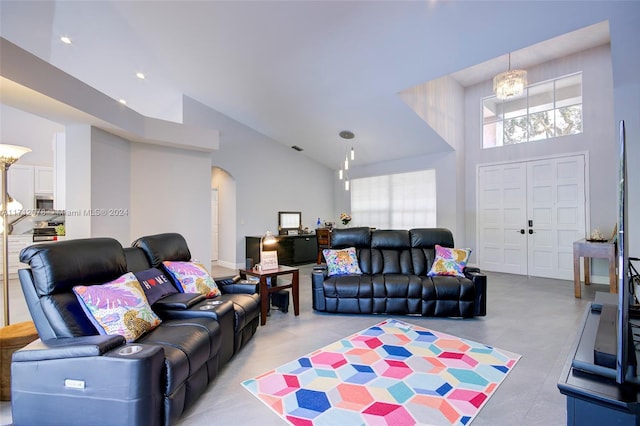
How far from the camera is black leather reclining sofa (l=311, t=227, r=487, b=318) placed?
3623mm

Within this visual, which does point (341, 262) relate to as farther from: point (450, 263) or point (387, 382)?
point (387, 382)

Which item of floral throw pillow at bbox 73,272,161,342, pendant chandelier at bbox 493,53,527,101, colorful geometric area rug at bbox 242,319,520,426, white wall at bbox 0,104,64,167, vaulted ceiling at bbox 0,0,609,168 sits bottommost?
colorful geometric area rug at bbox 242,319,520,426

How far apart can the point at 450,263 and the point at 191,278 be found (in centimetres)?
311

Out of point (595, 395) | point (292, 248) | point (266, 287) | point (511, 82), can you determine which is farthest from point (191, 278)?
point (511, 82)

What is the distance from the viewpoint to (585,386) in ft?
3.33

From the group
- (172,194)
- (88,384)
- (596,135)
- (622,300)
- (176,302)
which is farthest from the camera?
(596,135)

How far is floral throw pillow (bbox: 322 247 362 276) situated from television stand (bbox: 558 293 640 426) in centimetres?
300

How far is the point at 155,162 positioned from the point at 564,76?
7.29 m

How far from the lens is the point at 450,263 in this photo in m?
3.95

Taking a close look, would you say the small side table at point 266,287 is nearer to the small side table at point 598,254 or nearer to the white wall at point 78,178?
the white wall at point 78,178

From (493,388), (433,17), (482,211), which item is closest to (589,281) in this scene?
(482,211)

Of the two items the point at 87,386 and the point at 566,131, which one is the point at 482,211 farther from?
the point at 87,386

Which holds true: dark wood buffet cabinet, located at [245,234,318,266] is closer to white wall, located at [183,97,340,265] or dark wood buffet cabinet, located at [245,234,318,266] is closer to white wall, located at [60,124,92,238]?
white wall, located at [183,97,340,265]

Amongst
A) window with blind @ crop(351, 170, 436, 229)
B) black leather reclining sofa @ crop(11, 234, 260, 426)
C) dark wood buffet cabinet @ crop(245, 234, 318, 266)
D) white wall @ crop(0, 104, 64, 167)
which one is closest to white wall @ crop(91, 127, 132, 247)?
black leather reclining sofa @ crop(11, 234, 260, 426)
